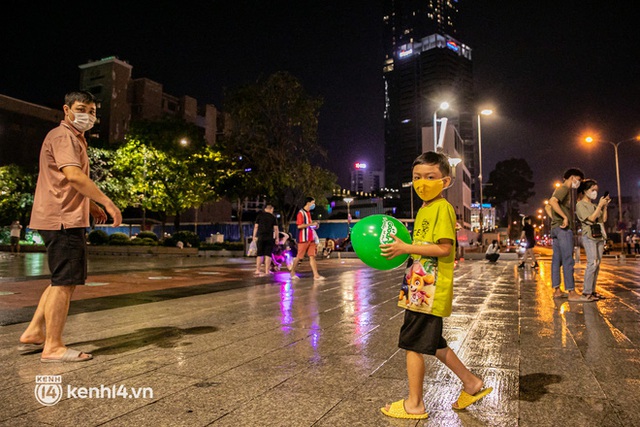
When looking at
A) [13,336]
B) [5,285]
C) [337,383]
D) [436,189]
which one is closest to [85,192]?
A: [13,336]

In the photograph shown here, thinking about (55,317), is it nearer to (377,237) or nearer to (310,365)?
(310,365)

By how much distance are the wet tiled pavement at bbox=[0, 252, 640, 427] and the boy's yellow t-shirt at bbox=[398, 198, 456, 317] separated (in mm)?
585

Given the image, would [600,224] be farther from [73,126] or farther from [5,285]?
[5,285]

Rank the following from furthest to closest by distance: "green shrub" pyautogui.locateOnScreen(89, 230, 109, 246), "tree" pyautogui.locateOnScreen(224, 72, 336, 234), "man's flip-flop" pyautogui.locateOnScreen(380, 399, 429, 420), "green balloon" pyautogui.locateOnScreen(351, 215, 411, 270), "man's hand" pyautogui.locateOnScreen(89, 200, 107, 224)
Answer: "green shrub" pyautogui.locateOnScreen(89, 230, 109, 246) < "tree" pyautogui.locateOnScreen(224, 72, 336, 234) < "man's hand" pyautogui.locateOnScreen(89, 200, 107, 224) < "green balloon" pyautogui.locateOnScreen(351, 215, 411, 270) < "man's flip-flop" pyautogui.locateOnScreen(380, 399, 429, 420)

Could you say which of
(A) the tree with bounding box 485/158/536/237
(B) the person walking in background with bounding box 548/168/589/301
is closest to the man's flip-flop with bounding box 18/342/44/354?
(B) the person walking in background with bounding box 548/168/589/301

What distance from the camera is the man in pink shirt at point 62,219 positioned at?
3.31m

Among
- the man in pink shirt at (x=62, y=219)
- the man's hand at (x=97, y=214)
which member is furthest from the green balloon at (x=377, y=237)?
the man's hand at (x=97, y=214)

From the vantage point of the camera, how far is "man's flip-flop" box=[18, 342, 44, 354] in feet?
11.8

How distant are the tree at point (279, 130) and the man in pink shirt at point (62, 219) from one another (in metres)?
22.1

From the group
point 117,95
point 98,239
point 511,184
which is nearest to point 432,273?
point 98,239

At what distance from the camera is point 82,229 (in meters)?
3.48

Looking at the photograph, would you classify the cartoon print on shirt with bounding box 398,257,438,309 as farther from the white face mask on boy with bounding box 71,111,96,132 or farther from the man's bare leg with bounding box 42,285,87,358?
the white face mask on boy with bounding box 71,111,96,132

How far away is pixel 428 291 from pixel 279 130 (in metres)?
24.6

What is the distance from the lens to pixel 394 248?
2404 mm
